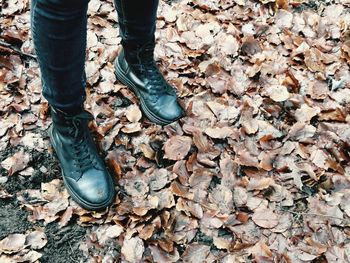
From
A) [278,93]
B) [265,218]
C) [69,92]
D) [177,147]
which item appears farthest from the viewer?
[278,93]

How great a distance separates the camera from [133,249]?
170 centimetres

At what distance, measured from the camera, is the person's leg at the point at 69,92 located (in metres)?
1.31

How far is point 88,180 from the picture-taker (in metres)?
1.77

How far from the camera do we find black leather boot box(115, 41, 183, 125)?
6.66ft

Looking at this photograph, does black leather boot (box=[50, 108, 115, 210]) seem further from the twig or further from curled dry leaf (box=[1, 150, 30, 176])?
Result: the twig

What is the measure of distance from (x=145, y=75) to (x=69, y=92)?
1.89 ft

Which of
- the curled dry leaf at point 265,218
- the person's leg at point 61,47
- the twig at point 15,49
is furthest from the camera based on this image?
the twig at point 15,49

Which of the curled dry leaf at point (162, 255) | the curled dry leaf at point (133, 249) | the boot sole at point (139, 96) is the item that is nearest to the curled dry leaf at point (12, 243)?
the curled dry leaf at point (133, 249)

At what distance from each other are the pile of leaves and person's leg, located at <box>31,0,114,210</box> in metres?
0.10

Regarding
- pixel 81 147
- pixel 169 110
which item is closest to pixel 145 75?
pixel 169 110

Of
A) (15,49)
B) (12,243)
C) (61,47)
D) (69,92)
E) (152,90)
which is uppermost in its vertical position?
(61,47)

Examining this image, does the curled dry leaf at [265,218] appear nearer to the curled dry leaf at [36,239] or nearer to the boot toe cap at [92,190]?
the boot toe cap at [92,190]

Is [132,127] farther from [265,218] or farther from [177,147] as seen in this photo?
[265,218]

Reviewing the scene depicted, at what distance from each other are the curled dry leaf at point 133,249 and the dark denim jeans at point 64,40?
0.54 metres
